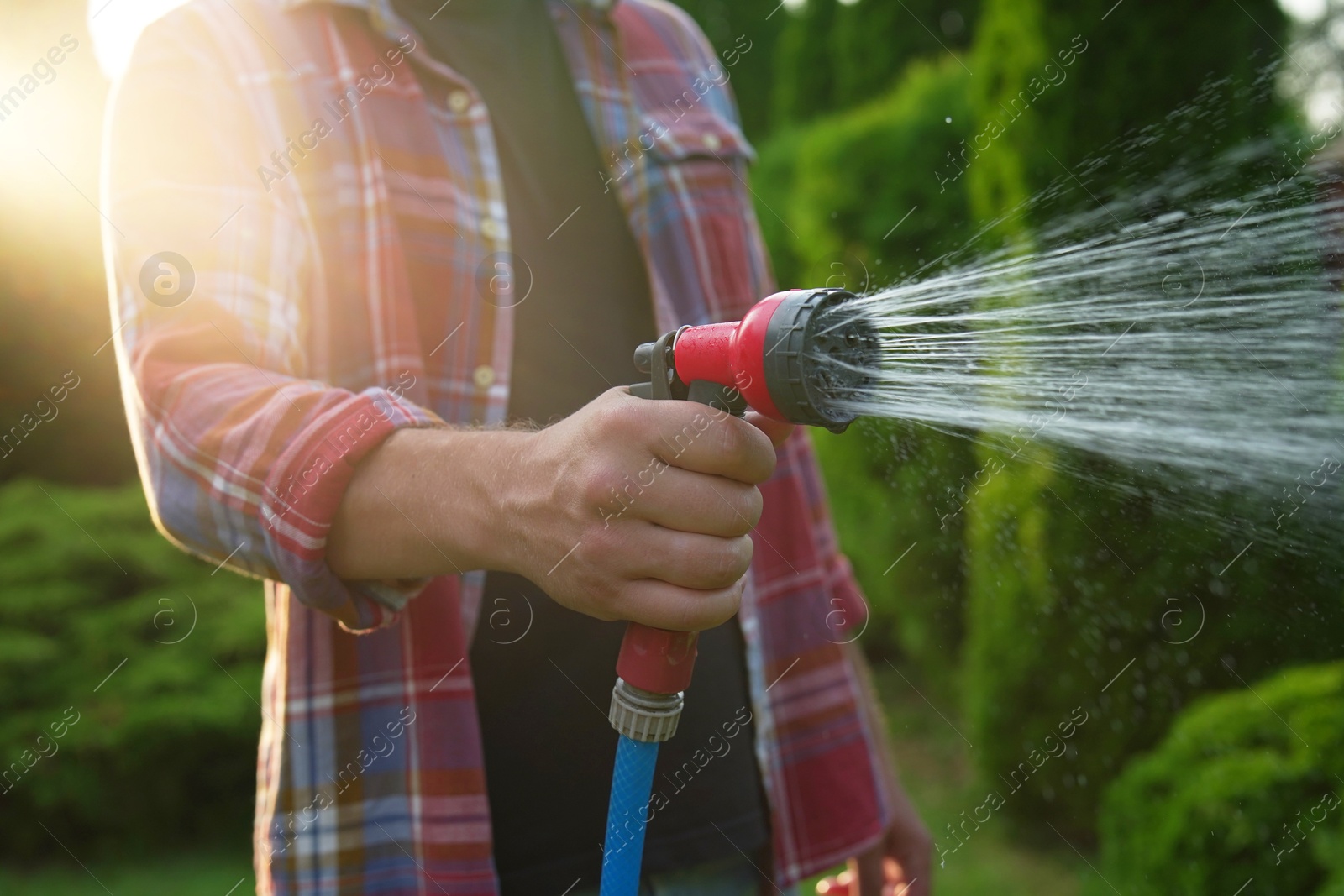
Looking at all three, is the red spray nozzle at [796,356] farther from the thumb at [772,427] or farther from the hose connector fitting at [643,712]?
the hose connector fitting at [643,712]

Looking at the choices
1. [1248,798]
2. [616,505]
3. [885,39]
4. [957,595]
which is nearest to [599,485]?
[616,505]

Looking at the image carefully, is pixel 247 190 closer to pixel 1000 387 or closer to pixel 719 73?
pixel 719 73

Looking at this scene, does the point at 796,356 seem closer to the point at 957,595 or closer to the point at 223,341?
the point at 223,341

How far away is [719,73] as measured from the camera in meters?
2.25

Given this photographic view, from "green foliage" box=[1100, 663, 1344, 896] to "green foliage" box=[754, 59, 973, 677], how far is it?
2429 millimetres

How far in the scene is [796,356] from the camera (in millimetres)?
985

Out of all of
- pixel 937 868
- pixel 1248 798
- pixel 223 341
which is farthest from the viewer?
pixel 937 868

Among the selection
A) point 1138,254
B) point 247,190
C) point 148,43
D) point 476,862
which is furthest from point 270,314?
point 1138,254

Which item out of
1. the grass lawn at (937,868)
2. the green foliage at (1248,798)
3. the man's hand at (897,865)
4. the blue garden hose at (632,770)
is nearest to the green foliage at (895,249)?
the grass lawn at (937,868)

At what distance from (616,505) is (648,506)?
0.11ft

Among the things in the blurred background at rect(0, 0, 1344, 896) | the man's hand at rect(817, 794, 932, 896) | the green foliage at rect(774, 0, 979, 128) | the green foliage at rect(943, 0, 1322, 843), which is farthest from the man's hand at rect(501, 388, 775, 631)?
the green foliage at rect(774, 0, 979, 128)

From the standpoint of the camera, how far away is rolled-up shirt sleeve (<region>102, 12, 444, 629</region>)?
1.20 metres

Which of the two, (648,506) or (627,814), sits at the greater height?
(648,506)

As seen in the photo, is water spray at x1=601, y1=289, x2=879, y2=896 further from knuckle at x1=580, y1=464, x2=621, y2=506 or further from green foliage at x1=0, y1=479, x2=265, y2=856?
green foliage at x1=0, y1=479, x2=265, y2=856
